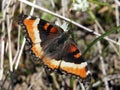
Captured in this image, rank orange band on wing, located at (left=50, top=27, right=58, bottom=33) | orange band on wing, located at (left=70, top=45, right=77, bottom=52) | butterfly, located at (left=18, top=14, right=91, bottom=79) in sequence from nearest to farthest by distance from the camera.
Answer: butterfly, located at (left=18, top=14, right=91, bottom=79) → orange band on wing, located at (left=70, top=45, right=77, bottom=52) → orange band on wing, located at (left=50, top=27, right=58, bottom=33)

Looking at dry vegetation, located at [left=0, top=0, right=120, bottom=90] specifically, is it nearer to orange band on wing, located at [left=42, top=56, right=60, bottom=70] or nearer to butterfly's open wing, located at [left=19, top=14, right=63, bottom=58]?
butterfly's open wing, located at [left=19, top=14, right=63, bottom=58]

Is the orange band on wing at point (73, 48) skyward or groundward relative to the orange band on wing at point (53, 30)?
groundward

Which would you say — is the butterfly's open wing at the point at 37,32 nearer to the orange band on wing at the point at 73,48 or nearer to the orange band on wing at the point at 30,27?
the orange band on wing at the point at 30,27

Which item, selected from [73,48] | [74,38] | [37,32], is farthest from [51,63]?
[74,38]

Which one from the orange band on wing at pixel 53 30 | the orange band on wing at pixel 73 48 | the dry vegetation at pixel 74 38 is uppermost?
the orange band on wing at pixel 53 30

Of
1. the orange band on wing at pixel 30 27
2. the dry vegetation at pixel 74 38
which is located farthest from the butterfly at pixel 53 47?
the dry vegetation at pixel 74 38

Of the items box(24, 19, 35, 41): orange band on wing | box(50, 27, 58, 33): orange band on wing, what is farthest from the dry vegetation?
box(24, 19, 35, 41): orange band on wing

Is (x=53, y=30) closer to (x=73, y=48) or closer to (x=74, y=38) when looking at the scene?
(x=73, y=48)

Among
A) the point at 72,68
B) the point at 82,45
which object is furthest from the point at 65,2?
the point at 72,68
